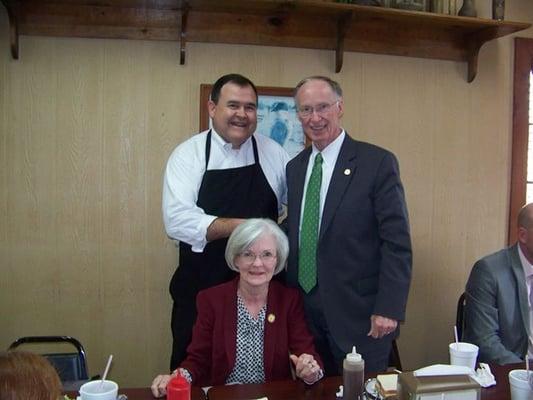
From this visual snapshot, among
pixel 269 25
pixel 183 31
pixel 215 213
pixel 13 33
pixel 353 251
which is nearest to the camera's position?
pixel 353 251

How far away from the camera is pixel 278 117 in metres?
2.91

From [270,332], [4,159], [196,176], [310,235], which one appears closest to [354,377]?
[270,332]

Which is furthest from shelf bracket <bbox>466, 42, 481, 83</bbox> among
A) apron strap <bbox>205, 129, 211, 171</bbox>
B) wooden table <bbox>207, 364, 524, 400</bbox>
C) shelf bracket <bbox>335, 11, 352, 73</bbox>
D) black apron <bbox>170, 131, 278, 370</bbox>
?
wooden table <bbox>207, 364, 524, 400</bbox>

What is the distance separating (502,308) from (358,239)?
80cm

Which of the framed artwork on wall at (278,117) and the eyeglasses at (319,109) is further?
the framed artwork on wall at (278,117)

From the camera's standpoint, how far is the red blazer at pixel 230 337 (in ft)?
5.90

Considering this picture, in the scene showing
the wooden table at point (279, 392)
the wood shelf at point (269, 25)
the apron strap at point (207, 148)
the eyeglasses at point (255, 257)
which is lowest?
the wooden table at point (279, 392)

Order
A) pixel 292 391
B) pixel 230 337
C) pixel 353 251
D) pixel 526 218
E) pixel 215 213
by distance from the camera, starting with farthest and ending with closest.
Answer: pixel 526 218 < pixel 215 213 < pixel 353 251 < pixel 230 337 < pixel 292 391

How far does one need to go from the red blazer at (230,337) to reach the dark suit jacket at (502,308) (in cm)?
86

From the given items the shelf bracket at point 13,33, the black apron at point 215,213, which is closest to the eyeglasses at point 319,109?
the black apron at point 215,213

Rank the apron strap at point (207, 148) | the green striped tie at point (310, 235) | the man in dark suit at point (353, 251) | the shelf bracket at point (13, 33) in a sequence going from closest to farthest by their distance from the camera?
the man in dark suit at point (353, 251), the green striped tie at point (310, 235), the apron strap at point (207, 148), the shelf bracket at point (13, 33)

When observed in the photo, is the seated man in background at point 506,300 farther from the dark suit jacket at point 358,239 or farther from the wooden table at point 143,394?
the wooden table at point 143,394

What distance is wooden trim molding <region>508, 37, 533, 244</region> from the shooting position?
3229 mm

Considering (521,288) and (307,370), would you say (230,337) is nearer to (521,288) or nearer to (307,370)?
(307,370)
